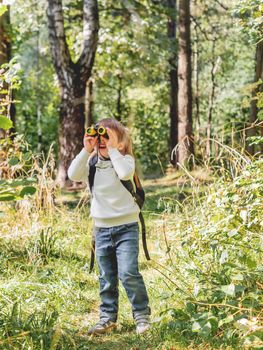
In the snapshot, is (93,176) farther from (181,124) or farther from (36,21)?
(36,21)

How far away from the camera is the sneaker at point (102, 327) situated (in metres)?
4.02

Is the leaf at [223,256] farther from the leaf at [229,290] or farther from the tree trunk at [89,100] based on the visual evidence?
the tree trunk at [89,100]

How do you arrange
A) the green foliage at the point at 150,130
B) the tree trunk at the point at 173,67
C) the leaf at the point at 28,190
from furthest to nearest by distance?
the green foliage at the point at 150,130 < the tree trunk at the point at 173,67 < the leaf at the point at 28,190

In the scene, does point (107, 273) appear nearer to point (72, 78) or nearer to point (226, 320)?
point (226, 320)

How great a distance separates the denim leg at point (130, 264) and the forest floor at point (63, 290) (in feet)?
0.57

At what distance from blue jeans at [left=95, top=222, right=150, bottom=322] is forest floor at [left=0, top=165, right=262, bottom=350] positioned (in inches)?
6.6

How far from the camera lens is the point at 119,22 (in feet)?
54.3

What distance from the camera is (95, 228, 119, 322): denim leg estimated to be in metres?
4.04

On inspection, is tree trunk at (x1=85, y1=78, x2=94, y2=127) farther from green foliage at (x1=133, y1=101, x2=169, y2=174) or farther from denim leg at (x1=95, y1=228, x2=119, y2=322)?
denim leg at (x1=95, y1=228, x2=119, y2=322)

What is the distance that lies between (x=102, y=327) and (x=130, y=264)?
50 cm

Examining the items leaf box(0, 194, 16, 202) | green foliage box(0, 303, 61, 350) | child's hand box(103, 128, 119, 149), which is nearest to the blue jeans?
green foliage box(0, 303, 61, 350)

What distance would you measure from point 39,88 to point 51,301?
19422 mm

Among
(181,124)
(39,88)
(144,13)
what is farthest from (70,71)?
(39,88)

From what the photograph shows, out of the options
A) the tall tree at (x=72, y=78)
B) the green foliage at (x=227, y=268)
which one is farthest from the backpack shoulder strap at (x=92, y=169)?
the tall tree at (x=72, y=78)
